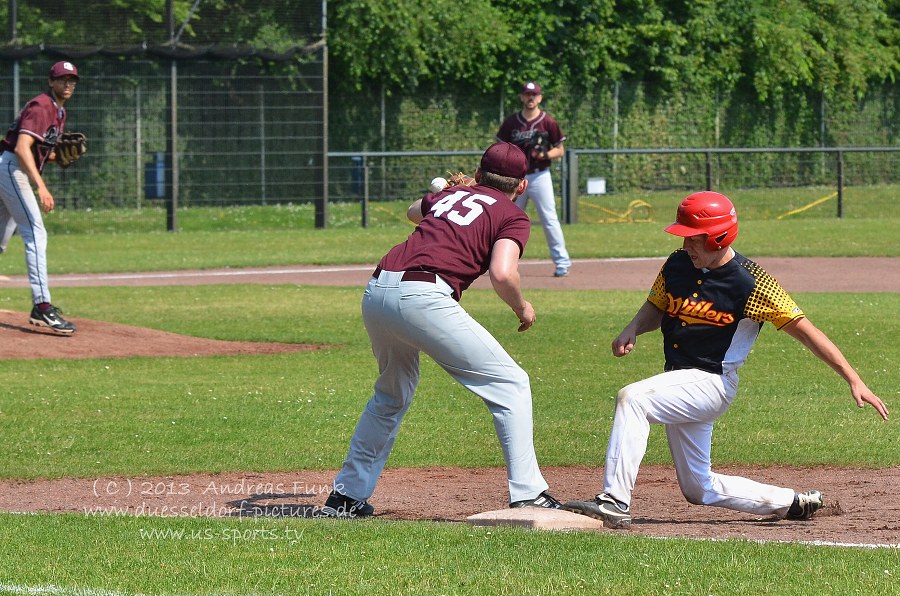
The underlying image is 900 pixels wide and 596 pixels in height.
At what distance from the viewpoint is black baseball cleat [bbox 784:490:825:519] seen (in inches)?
251

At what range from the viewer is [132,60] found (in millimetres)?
25109

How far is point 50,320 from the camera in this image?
12.0 metres

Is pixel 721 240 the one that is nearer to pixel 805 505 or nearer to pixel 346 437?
pixel 805 505

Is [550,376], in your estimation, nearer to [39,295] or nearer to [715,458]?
[715,458]

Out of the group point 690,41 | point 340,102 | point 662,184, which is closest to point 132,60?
point 340,102

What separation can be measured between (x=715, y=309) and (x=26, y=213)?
7.64 meters

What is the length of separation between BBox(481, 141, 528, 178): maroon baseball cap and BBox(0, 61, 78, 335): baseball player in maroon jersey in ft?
20.5

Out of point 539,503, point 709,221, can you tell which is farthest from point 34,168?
point 709,221

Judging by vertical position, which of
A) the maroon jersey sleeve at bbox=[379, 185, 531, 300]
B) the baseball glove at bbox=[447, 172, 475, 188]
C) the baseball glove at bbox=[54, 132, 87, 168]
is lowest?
the maroon jersey sleeve at bbox=[379, 185, 531, 300]

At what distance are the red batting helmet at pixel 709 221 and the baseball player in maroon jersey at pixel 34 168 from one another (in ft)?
23.3

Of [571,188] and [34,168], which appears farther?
[571,188]

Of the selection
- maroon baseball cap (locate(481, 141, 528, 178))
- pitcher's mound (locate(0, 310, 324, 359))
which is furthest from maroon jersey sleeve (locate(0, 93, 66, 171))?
maroon baseball cap (locate(481, 141, 528, 178))

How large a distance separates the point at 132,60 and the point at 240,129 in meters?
2.36

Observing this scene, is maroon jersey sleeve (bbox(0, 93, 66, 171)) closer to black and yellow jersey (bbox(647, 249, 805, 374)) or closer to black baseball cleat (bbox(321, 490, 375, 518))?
black baseball cleat (bbox(321, 490, 375, 518))
